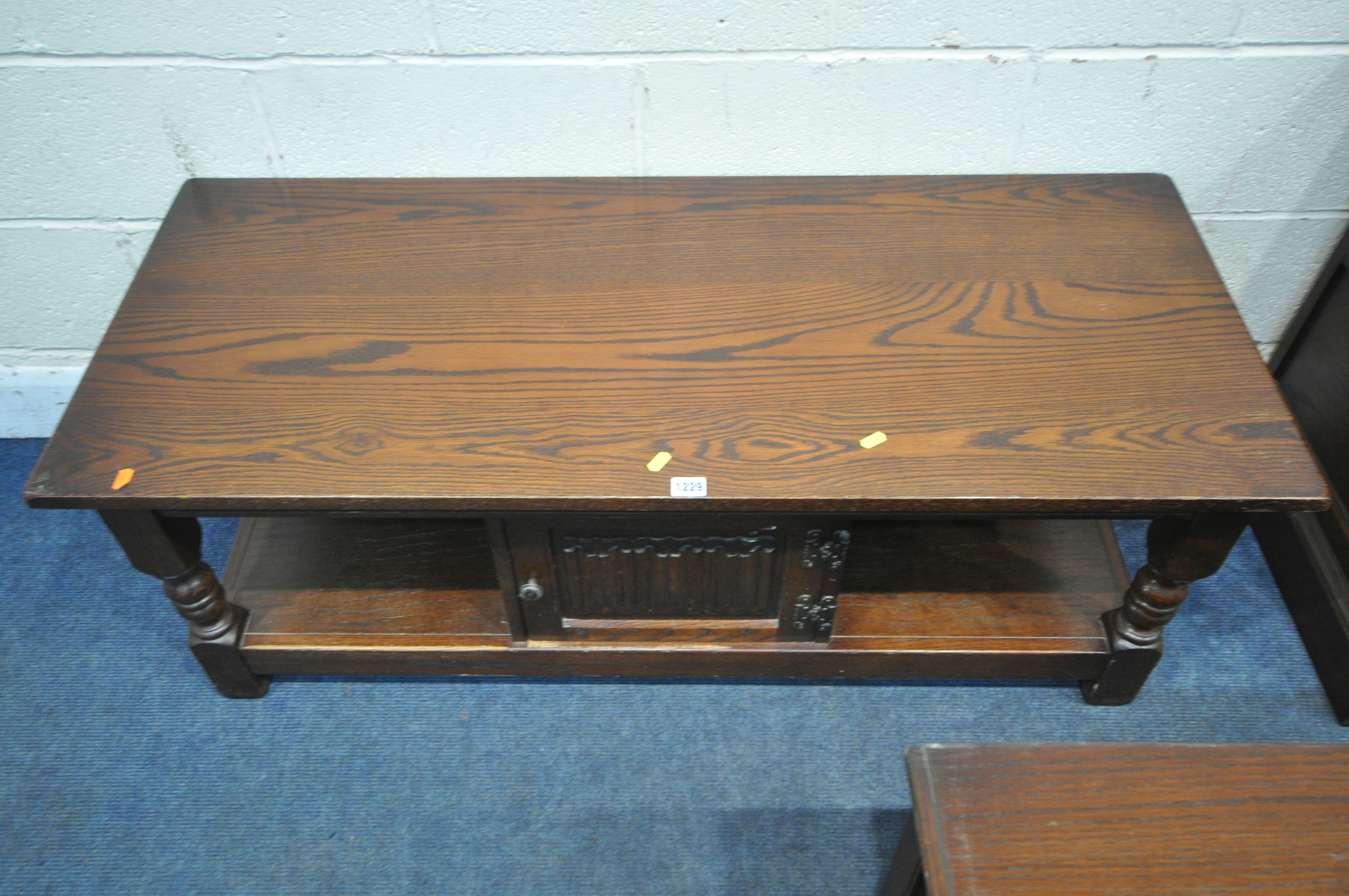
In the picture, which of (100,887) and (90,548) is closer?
(100,887)

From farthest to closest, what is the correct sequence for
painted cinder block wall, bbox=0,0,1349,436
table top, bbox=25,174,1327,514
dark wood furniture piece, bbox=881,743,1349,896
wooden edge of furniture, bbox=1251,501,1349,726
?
wooden edge of furniture, bbox=1251,501,1349,726 → painted cinder block wall, bbox=0,0,1349,436 → table top, bbox=25,174,1327,514 → dark wood furniture piece, bbox=881,743,1349,896

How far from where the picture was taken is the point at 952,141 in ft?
4.42

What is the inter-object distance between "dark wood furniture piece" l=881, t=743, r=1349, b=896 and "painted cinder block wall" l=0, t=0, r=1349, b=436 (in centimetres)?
85

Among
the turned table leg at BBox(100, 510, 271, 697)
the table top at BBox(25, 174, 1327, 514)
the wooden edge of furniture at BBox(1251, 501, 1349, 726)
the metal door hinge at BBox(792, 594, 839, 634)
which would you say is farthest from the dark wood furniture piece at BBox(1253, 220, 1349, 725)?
the turned table leg at BBox(100, 510, 271, 697)

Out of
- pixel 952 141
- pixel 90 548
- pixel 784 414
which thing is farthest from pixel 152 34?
pixel 952 141

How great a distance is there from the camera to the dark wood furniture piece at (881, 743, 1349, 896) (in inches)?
32.2

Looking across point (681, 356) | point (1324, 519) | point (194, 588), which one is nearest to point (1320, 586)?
point (1324, 519)

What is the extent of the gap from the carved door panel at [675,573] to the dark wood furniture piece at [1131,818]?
0.33 meters

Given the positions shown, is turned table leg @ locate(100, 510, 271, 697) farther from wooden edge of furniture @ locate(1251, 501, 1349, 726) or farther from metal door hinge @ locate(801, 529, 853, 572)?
wooden edge of furniture @ locate(1251, 501, 1349, 726)

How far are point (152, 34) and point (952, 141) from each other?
109 cm

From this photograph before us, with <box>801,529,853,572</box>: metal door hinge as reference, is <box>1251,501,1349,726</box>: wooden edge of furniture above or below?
below

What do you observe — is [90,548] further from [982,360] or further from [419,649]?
[982,360]

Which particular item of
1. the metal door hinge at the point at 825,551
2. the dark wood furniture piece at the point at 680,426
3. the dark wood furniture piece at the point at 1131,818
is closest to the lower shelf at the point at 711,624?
the dark wood furniture piece at the point at 680,426

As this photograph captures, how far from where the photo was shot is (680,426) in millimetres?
1050
